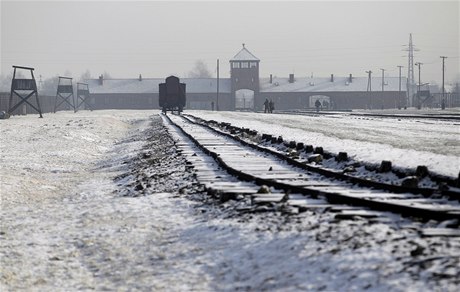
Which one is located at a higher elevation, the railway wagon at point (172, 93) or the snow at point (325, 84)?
the snow at point (325, 84)

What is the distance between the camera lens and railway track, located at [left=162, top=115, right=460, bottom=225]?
5.89m

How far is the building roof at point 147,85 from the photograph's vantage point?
351 ft

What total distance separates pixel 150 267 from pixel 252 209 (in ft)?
5.09

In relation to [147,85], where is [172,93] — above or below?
below

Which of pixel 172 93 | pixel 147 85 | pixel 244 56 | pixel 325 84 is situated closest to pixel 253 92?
pixel 244 56

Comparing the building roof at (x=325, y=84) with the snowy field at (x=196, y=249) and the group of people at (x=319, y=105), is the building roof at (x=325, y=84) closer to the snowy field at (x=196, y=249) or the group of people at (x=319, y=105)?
the group of people at (x=319, y=105)

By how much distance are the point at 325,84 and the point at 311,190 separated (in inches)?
4172

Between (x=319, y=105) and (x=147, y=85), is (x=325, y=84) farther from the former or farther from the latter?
(x=319, y=105)

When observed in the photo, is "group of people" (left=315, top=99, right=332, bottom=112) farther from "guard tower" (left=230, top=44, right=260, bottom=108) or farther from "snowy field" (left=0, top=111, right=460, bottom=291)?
"snowy field" (left=0, top=111, right=460, bottom=291)

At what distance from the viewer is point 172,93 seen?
5328cm

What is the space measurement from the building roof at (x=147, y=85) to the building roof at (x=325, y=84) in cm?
801

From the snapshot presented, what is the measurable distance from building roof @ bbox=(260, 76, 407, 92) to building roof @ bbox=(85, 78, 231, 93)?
8.01 metres

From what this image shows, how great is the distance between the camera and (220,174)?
966 centimetres

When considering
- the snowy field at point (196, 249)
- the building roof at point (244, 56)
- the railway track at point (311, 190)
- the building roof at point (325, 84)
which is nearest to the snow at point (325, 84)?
the building roof at point (325, 84)
